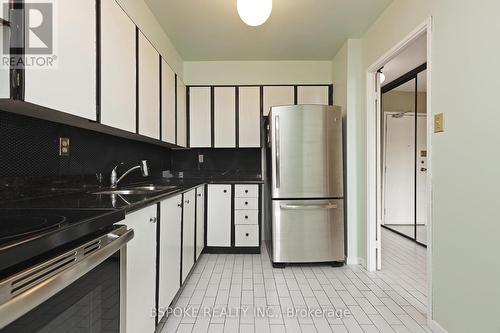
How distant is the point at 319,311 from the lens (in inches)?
75.7

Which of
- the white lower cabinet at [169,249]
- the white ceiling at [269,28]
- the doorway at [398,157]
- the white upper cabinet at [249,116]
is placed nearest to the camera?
the white lower cabinet at [169,249]

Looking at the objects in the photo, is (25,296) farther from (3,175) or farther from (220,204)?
(220,204)

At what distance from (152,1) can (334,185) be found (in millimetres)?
2497

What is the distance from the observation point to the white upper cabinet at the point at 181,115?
3.16 metres

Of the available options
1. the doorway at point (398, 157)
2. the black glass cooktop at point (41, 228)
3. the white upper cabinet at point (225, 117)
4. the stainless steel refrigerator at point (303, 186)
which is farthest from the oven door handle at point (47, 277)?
the doorway at point (398, 157)

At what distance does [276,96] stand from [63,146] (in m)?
2.62

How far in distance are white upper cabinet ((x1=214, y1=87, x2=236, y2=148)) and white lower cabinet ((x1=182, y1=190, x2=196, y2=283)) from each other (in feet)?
3.66

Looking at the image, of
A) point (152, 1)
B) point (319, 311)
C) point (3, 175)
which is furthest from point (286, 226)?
point (152, 1)

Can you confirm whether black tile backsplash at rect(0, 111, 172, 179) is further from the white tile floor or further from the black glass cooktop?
the white tile floor

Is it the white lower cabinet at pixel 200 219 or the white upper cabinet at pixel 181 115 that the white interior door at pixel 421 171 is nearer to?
the white lower cabinet at pixel 200 219

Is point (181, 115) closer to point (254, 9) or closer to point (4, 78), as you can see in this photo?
point (254, 9)

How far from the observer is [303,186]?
2.81 meters

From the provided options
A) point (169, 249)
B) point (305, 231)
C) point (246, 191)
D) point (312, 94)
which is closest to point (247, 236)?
point (246, 191)

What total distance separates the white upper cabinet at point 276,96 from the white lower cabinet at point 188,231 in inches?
65.2
